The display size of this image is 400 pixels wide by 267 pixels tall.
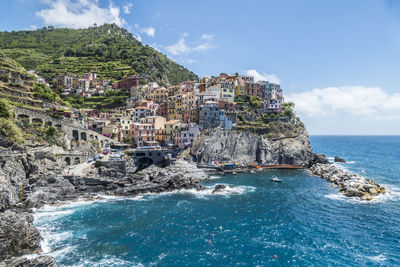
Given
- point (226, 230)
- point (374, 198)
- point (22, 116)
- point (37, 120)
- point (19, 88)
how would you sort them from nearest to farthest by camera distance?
point (226, 230)
point (374, 198)
point (22, 116)
point (37, 120)
point (19, 88)

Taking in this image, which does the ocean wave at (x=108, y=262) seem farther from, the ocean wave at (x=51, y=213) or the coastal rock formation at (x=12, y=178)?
the coastal rock formation at (x=12, y=178)

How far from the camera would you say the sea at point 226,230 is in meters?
30.8

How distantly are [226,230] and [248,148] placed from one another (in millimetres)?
54983

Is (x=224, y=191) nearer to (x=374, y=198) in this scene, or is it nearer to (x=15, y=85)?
(x=374, y=198)

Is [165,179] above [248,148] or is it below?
below

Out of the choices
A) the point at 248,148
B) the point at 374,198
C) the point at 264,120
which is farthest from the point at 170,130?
the point at 374,198

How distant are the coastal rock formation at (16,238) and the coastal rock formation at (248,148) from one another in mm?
57457

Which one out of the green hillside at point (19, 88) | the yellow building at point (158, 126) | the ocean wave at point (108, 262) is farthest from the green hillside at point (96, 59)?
the ocean wave at point (108, 262)

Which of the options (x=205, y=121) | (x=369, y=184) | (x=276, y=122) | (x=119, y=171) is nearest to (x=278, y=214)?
(x=369, y=184)

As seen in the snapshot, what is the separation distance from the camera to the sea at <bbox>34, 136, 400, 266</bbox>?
3078 cm

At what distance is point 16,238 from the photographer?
30531 mm

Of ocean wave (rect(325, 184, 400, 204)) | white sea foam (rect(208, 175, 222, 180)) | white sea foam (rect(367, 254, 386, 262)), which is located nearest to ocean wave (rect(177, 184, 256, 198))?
white sea foam (rect(208, 175, 222, 180))

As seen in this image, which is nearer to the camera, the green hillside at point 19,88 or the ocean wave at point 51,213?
the ocean wave at point 51,213

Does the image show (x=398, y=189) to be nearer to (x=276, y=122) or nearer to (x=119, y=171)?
(x=276, y=122)
